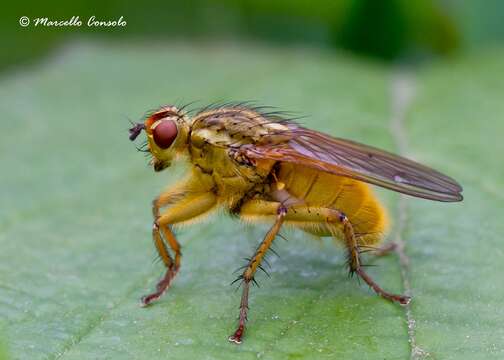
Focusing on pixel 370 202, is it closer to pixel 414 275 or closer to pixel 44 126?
pixel 414 275

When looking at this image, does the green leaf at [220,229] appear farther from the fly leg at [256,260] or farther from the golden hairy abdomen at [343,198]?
the golden hairy abdomen at [343,198]

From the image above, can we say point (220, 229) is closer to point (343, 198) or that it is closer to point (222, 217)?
point (222, 217)

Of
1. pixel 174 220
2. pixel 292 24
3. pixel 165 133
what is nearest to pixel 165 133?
pixel 165 133

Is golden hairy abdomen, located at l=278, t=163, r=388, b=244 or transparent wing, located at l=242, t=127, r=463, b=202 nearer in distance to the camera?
transparent wing, located at l=242, t=127, r=463, b=202

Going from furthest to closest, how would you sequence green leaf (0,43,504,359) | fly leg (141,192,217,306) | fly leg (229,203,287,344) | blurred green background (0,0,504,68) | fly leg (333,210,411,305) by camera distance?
blurred green background (0,0,504,68) < fly leg (141,192,217,306) < fly leg (333,210,411,305) < fly leg (229,203,287,344) < green leaf (0,43,504,359)

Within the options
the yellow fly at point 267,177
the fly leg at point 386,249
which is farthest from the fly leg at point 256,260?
the fly leg at point 386,249

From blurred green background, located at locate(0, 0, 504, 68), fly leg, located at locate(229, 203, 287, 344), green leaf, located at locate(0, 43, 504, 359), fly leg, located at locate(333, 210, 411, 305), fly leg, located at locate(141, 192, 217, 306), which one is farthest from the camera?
blurred green background, located at locate(0, 0, 504, 68)

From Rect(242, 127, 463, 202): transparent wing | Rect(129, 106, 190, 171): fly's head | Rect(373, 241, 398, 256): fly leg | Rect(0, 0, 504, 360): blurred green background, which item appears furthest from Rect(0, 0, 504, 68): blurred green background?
Rect(373, 241, 398, 256): fly leg

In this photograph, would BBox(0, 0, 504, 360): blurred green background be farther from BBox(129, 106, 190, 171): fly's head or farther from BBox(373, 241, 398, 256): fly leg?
BBox(129, 106, 190, 171): fly's head
